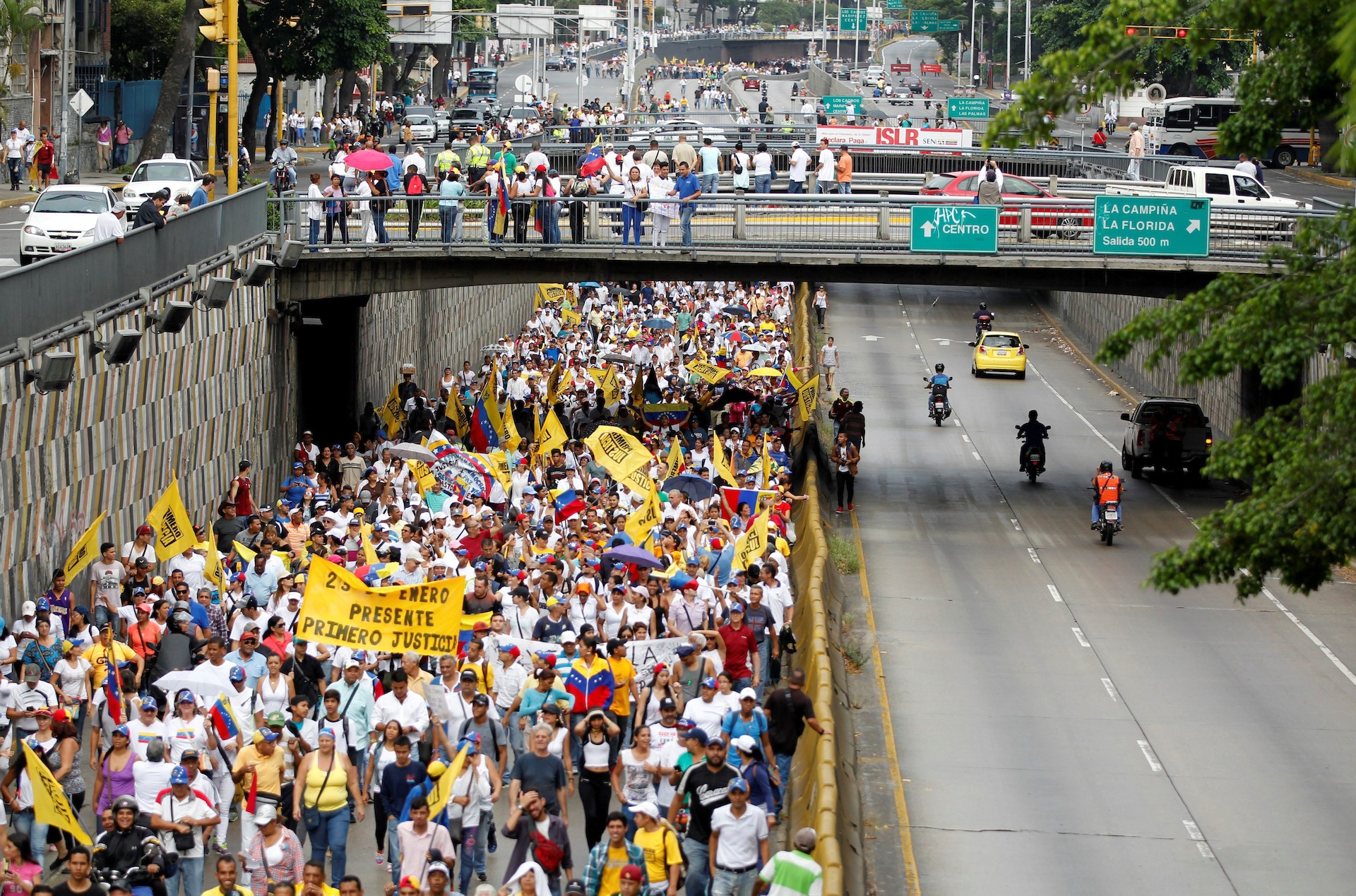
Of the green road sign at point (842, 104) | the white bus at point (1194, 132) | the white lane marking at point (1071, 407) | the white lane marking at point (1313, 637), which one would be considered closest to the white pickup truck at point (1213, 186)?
the white lane marking at point (1071, 407)

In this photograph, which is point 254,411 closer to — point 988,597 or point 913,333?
point 988,597

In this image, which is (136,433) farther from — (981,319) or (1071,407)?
(981,319)

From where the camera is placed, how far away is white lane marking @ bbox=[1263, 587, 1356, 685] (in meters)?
24.7

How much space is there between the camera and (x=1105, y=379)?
54.8 m

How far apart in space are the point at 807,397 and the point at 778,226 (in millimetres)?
4189

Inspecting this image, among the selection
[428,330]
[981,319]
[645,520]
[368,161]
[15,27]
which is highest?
[15,27]

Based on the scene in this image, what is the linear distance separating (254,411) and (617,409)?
8.19 metres

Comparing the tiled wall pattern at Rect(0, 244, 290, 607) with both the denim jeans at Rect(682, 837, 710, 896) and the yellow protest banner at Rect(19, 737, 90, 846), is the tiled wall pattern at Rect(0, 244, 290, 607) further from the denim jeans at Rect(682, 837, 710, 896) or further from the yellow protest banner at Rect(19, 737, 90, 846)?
the denim jeans at Rect(682, 837, 710, 896)

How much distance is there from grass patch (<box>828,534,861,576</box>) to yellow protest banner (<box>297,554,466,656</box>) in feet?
43.9

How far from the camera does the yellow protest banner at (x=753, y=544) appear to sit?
2195 centimetres

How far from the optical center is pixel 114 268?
24797mm

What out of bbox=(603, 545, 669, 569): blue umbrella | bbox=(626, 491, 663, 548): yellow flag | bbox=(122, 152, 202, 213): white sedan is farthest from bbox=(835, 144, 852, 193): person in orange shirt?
bbox=(603, 545, 669, 569): blue umbrella

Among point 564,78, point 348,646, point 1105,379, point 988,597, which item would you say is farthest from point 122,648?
point 564,78

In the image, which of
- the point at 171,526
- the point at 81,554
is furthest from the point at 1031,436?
the point at 81,554
